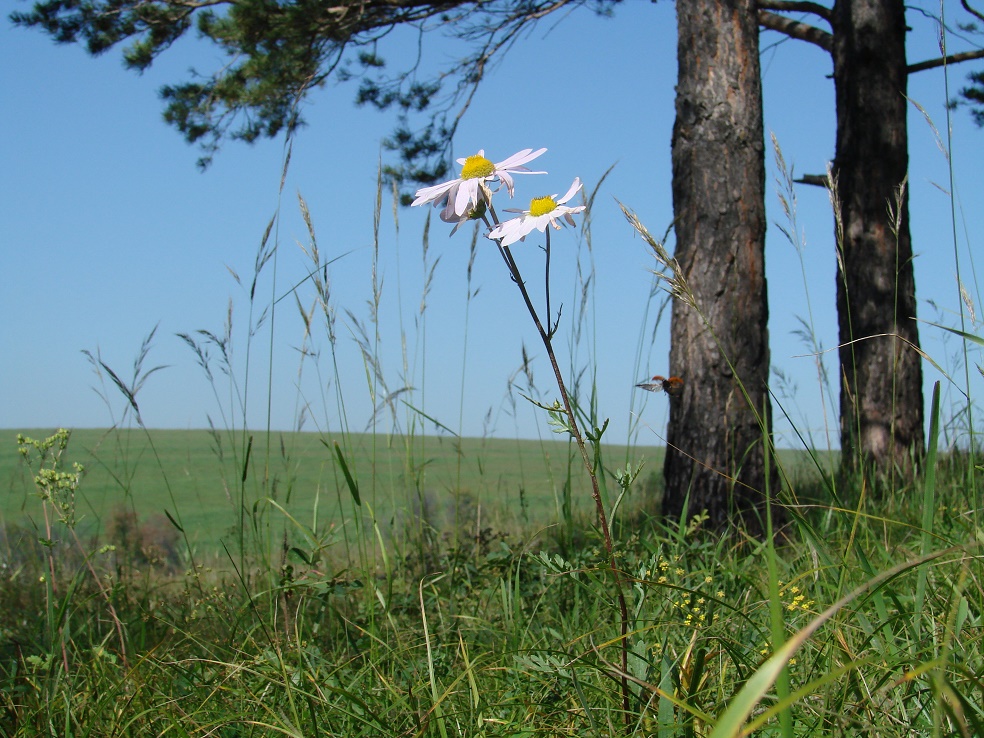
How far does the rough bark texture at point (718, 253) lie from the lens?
3.42 meters

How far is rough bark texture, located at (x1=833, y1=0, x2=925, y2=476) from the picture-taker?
4902mm

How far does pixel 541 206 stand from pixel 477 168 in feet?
0.33

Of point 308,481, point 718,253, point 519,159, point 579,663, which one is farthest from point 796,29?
point 579,663

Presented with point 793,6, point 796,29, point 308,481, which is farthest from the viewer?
point 796,29

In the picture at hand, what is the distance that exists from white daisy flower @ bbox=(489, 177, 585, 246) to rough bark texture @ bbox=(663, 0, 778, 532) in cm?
242

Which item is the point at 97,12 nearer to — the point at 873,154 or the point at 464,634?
the point at 873,154

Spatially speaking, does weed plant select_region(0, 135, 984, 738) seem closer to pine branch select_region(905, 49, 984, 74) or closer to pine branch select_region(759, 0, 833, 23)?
pine branch select_region(905, 49, 984, 74)

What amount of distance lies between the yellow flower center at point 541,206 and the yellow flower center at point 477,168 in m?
0.07

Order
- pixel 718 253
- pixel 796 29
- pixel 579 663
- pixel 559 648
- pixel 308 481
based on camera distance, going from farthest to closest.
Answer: pixel 796 29 < pixel 308 481 < pixel 718 253 < pixel 559 648 < pixel 579 663

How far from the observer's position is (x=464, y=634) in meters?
1.94

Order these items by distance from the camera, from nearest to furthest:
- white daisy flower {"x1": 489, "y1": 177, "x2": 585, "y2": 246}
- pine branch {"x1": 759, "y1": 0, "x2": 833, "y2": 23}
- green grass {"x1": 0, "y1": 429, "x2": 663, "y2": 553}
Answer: white daisy flower {"x1": 489, "y1": 177, "x2": 585, "y2": 246}, green grass {"x1": 0, "y1": 429, "x2": 663, "y2": 553}, pine branch {"x1": 759, "y1": 0, "x2": 833, "y2": 23}

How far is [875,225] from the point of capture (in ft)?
16.4

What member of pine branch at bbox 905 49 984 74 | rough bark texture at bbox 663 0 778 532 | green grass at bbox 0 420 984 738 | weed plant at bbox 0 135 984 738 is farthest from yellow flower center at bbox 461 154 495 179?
pine branch at bbox 905 49 984 74

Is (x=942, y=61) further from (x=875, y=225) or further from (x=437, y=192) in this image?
(x=437, y=192)
